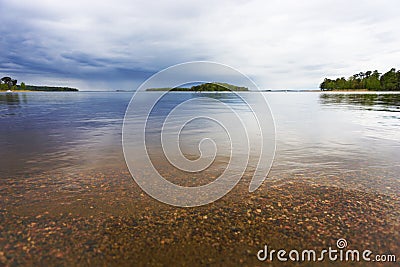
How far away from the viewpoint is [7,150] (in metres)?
14.4

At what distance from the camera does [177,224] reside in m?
6.75

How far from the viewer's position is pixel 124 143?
1670cm

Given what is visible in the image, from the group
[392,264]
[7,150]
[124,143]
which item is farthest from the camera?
[124,143]

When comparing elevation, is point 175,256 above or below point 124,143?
below

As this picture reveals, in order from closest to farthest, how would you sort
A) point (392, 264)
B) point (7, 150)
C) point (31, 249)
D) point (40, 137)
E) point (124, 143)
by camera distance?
point (392, 264) → point (31, 249) → point (7, 150) → point (124, 143) → point (40, 137)

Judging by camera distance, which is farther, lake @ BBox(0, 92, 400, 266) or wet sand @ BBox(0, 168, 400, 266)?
lake @ BBox(0, 92, 400, 266)

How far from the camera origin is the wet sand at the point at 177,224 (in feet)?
18.0

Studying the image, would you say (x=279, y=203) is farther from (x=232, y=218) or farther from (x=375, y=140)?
(x=375, y=140)

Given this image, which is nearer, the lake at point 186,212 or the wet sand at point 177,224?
the wet sand at point 177,224

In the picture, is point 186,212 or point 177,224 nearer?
point 177,224

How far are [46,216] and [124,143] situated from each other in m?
9.97

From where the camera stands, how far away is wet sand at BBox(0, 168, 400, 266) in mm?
5473

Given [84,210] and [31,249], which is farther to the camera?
[84,210]

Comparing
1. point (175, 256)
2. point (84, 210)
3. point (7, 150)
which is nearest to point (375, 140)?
point (175, 256)
